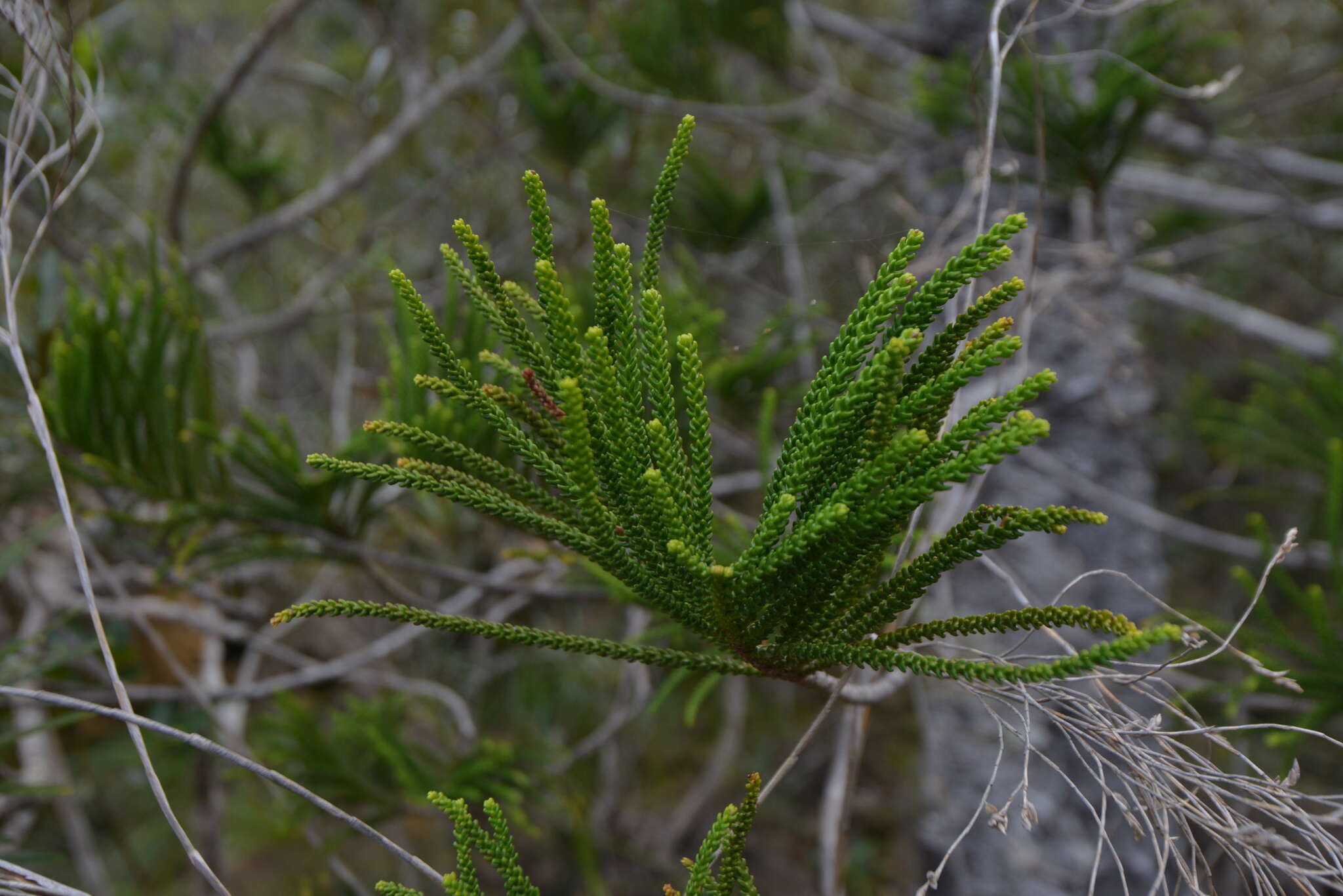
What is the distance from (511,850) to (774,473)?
33 cm

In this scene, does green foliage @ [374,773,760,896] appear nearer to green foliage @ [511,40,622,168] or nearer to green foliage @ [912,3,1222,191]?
green foliage @ [912,3,1222,191]

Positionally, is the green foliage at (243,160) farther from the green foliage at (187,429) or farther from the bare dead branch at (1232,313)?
the bare dead branch at (1232,313)

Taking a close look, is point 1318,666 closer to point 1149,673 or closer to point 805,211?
point 1149,673

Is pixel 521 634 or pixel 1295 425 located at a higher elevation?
pixel 521 634

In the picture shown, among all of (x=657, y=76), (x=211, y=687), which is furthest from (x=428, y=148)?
(x=211, y=687)

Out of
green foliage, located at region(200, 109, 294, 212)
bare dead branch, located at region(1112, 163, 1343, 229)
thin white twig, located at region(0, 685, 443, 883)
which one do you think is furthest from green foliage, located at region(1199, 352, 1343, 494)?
green foliage, located at region(200, 109, 294, 212)

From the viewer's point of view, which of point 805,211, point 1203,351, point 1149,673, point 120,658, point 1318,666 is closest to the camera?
point 1149,673

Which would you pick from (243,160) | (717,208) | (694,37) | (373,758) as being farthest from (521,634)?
(243,160)

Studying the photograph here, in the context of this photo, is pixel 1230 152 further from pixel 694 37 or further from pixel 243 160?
pixel 243 160

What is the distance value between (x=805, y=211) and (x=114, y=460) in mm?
1971

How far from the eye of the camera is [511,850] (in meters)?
0.56

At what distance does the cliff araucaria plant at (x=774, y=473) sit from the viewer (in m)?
0.46

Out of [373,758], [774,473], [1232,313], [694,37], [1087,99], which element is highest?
[694,37]

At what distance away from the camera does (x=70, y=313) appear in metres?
0.99
